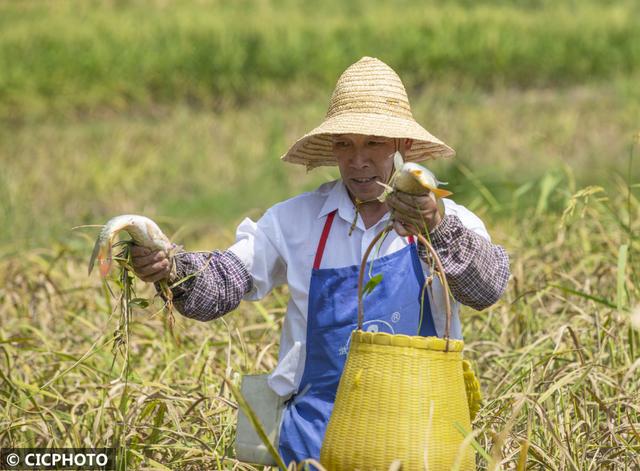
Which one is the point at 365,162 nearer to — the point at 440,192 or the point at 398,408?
the point at 440,192

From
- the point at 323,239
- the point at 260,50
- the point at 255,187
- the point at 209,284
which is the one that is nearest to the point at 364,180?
the point at 323,239

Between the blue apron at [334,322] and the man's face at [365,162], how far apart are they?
0.15 meters

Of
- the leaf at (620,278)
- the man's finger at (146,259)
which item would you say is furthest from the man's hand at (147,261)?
the leaf at (620,278)

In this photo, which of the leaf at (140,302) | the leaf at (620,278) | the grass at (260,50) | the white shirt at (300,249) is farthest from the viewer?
the grass at (260,50)

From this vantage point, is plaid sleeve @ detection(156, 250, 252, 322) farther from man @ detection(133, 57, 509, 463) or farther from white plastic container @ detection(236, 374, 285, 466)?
white plastic container @ detection(236, 374, 285, 466)

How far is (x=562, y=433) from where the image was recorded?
259 centimetres

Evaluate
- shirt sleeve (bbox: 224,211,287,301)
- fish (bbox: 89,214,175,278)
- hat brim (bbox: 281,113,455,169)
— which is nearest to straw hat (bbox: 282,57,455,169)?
hat brim (bbox: 281,113,455,169)

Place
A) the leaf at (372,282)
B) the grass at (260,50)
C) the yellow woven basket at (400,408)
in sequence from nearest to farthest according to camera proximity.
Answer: the yellow woven basket at (400,408) → the leaf at (372,282) → the grass at (260,50)

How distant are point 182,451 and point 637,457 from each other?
1092 millimetres

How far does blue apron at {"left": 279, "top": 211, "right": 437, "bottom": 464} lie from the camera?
224 centimetres

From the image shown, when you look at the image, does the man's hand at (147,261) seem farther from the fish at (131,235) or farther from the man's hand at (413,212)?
→ the man's hand at (413,212)

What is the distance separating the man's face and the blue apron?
6.0 inches

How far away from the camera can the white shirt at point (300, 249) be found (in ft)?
7.61

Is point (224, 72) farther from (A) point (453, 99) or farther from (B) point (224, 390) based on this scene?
(B) point (224, 390)
